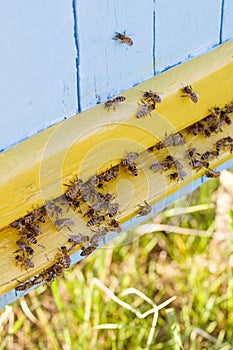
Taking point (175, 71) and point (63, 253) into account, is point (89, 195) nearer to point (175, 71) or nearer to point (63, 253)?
point (63, 253)

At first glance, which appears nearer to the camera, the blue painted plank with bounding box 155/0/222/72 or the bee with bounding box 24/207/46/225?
the bee with bounding box 24/207/46/225

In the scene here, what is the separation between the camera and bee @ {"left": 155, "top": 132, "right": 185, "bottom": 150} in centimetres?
227

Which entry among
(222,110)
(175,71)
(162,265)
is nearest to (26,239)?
(175,71)

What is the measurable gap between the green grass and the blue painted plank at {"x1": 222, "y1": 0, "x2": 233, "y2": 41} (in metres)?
1.11

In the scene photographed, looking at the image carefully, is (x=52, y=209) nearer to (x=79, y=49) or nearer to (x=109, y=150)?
(x=109, y=150)

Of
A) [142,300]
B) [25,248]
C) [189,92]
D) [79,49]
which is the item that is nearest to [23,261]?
[25,248]

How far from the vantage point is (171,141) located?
2299 mm

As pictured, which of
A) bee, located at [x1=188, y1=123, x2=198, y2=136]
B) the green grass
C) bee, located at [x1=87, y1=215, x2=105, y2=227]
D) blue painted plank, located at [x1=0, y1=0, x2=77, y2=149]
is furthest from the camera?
the green grass

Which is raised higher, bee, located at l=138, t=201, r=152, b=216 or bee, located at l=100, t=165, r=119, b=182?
bee, located at l=100, t=165, r=119, b=182

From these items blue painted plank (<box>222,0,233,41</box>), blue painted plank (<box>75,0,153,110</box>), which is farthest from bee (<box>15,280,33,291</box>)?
blue painted plank (<box>222,0,233,41</box>)

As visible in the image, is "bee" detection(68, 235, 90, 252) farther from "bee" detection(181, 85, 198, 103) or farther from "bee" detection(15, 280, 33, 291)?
"bee" detection(181, 85, 198, 103)

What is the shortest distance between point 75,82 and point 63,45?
131mm

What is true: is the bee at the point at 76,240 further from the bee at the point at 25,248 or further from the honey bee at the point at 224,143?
the honey bee at the point at 224,143

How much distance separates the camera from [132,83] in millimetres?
2141
